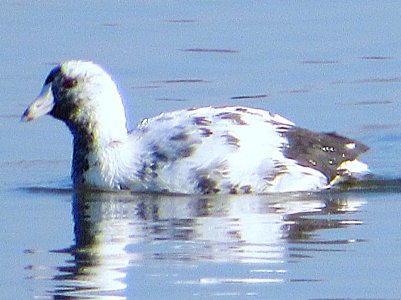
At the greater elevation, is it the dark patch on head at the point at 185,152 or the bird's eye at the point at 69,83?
the bird's eye at the point at 69,83

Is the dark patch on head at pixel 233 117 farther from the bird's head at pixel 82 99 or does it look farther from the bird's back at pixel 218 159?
the bird's head at pixel 82 99

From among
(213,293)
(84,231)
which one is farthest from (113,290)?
(84,231)

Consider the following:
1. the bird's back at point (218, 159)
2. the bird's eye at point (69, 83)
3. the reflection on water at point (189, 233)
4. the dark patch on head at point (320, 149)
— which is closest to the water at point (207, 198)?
the reflection on water at point (189, 233)

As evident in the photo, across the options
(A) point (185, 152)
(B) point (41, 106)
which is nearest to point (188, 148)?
(A) point (185, 152)

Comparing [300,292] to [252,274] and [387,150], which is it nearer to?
[252,274]

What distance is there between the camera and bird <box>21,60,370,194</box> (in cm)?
1478

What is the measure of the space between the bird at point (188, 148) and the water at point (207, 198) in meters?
0.18

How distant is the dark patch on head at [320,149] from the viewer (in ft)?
49.3

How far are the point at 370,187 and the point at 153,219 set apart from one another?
219 cm

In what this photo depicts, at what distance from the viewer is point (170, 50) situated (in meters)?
20.5

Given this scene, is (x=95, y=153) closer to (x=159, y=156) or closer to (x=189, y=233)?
(x=159, y=156)

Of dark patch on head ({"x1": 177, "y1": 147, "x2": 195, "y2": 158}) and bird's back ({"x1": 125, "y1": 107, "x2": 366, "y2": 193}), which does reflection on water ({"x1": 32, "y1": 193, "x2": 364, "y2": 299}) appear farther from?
dark patch on head ({"x1": 177, "y1": 147, "x2": 195, "y2": 158})

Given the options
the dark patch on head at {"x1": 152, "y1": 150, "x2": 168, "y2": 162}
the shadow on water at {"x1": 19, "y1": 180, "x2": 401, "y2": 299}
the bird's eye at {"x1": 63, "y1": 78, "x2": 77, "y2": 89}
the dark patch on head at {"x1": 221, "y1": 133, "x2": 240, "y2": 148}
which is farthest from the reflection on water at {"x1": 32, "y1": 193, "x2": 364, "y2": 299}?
the bird's eye at {"x1": 63, "y1": 78, "x2": 77, "y2": 89}

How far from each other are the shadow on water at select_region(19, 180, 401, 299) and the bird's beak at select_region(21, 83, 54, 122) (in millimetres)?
636
